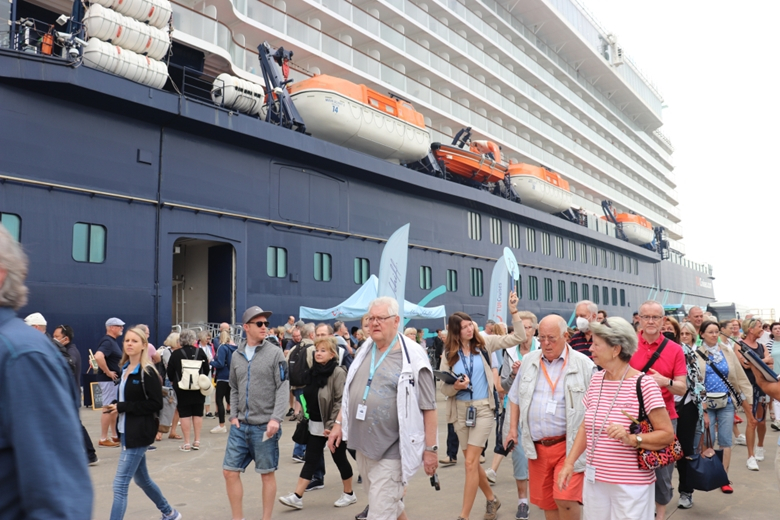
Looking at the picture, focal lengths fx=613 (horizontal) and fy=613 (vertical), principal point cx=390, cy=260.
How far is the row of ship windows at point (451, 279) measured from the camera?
16.6 m

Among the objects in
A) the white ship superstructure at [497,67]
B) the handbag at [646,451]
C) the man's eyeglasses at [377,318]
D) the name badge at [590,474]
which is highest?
the white ship superstructure at [497,67]

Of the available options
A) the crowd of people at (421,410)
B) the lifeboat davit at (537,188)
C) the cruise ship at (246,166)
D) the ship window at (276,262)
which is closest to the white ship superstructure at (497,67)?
the cruise ship at (246,166)

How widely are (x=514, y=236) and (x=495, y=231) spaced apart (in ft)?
5.66

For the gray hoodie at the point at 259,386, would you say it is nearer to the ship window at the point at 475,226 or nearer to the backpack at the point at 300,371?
the backpack at the point at 300,371

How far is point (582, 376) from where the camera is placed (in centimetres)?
427

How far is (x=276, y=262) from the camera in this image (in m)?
16.6

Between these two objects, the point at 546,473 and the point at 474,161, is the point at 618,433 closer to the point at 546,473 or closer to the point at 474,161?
the point at 546,473

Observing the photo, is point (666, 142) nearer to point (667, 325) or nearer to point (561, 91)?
point (561, 91)

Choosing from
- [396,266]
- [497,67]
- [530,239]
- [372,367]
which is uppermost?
[497,67]

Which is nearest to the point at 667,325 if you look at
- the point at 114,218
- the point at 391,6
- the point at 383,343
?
the point at 383,343

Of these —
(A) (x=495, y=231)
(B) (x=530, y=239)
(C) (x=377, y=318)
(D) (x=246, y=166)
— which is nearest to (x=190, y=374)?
(C) (x=377, y=318)

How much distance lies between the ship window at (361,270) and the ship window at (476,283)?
635 cm

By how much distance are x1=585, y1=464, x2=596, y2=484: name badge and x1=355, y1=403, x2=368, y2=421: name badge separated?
142cm

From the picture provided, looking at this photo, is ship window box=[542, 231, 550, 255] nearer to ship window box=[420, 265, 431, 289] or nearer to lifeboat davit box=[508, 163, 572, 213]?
lifeboat davit box=[508, 163, 572, 213]
